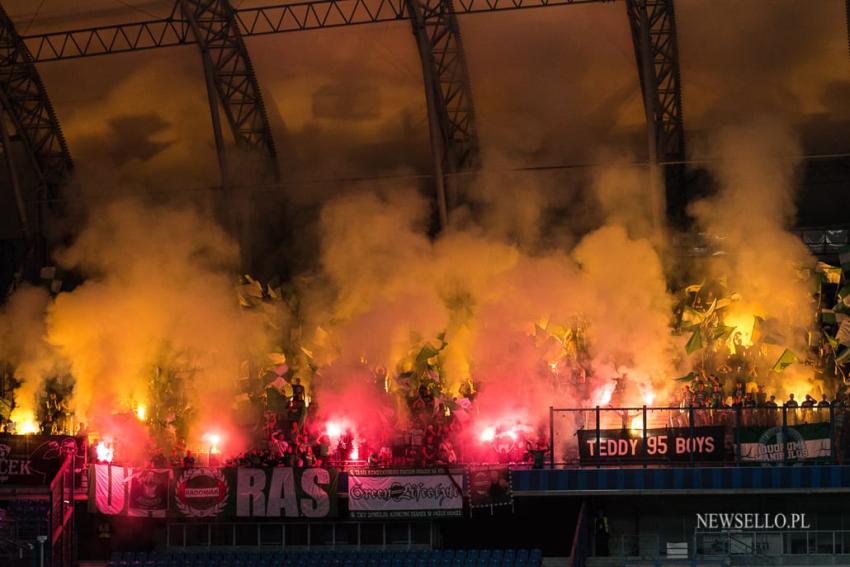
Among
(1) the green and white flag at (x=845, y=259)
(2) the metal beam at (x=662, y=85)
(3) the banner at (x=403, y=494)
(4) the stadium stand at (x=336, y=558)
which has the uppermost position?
(2) the metal beam at (x=662, y=85)

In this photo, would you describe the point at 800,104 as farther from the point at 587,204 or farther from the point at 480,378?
the point at 480,378

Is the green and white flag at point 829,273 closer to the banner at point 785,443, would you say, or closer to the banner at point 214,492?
the banner at point 785,443

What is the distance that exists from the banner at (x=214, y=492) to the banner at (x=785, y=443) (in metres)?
7.66

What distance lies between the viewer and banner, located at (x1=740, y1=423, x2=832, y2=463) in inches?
1013

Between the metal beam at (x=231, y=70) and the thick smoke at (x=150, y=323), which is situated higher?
the metal beam at (x=231, y=70)

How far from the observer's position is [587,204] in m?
32.2

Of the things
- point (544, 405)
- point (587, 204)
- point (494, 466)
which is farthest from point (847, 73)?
point (494, 466)

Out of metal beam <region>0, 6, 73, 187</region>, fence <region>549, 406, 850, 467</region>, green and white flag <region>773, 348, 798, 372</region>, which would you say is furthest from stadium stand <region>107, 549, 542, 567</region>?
metal beam <region>0, 6, 73, 187</region>

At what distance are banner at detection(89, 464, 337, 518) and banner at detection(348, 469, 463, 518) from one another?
50 centimetres

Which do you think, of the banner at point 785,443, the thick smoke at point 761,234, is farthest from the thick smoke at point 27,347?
the banner at point 785,443

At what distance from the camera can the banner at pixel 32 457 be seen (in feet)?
90.0

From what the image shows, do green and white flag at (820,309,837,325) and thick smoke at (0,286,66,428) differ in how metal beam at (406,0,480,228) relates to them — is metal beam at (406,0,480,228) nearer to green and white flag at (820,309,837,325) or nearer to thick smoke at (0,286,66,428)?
green and white flag at (820,309,837,325)

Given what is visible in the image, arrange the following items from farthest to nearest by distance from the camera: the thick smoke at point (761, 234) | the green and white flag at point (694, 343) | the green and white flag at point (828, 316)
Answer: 1. the thick smoke at point (761, 234)
2. the green and white flag at point (828, 316)
3. the green and white flag at point (694, 343)

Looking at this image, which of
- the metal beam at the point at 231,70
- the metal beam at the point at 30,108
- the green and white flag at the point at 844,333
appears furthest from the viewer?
the metal beam at the point at 30,108
